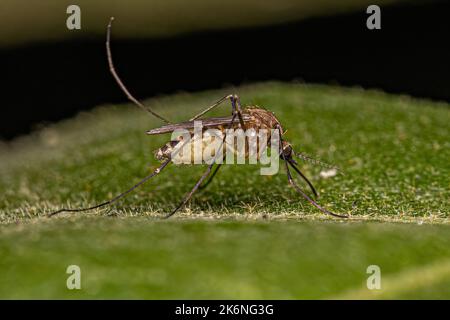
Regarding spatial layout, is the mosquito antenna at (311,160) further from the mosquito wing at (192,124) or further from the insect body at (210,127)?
the mosquito wing at (192,124)

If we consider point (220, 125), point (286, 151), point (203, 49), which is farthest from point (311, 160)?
point (203, 49)

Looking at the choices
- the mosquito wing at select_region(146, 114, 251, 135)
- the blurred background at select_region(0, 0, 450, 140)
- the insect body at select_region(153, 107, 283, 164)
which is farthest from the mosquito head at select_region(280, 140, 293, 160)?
the blurred background at select_region(0, 0, 450, 140)

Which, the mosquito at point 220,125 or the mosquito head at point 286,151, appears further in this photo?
the mosquito head at point 286,151

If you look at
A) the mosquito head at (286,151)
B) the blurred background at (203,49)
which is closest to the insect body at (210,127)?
the mosquito head at (286,151)

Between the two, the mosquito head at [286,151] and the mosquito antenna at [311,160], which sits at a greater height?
the mosquito head at [286,151]

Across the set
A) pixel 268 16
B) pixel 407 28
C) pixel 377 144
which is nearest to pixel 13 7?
pixel 268 16

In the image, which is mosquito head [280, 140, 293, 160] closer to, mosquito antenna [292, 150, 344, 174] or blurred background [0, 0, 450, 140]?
mosquito antenna [292, 150, 344, 174]

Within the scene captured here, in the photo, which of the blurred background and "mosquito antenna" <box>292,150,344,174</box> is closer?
"mosquito antenna" <box>292,150,344,174</box>

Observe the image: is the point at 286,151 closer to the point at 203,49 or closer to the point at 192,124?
the point at 192,124

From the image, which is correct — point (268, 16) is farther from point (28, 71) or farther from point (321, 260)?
point (321, 260)
